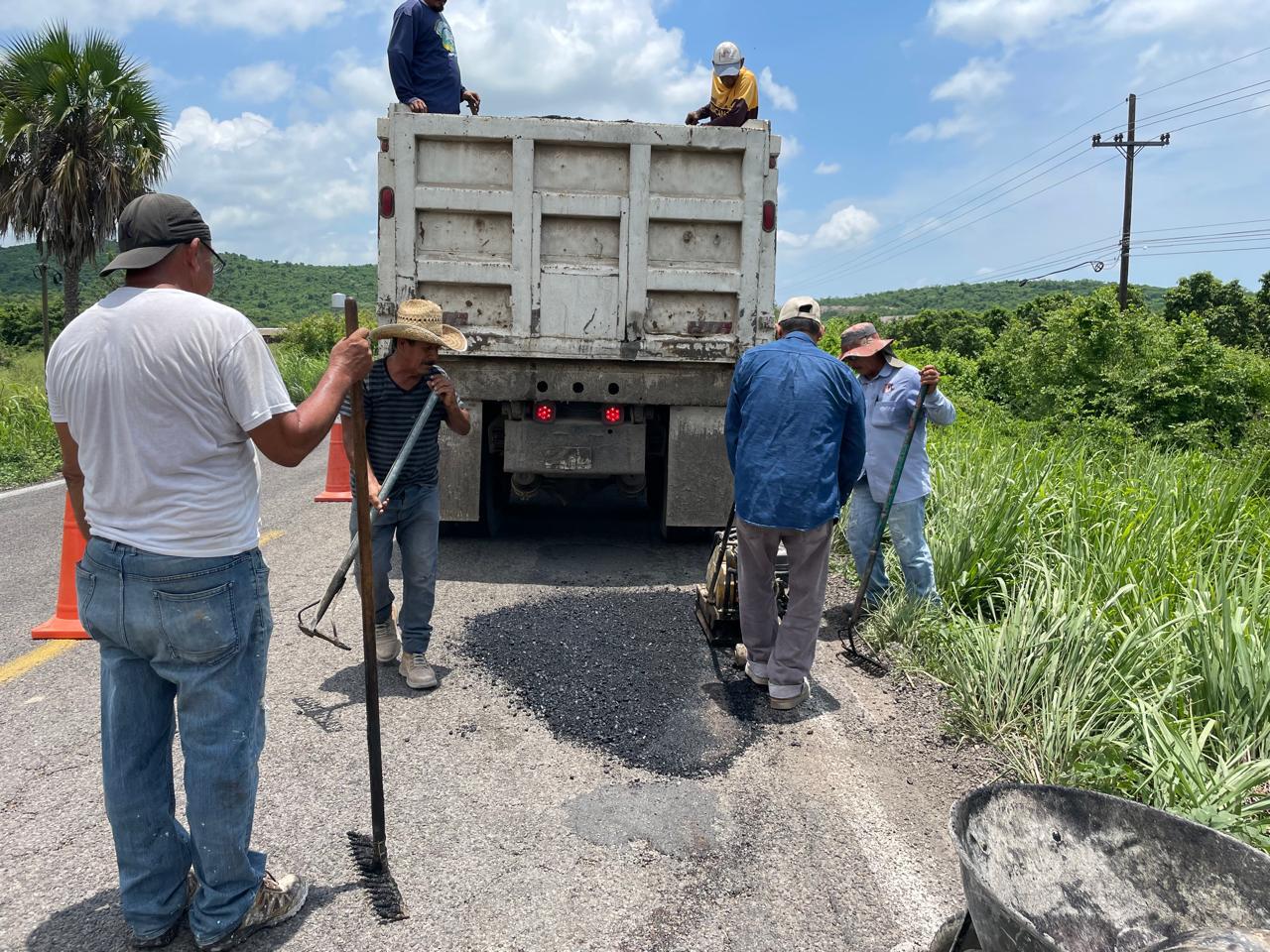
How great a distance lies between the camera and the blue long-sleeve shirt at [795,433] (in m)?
4.00

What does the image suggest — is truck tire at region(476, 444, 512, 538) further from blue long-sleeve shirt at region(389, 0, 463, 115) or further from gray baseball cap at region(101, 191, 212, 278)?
gray baseball cap at region(101, 191, 212, 278)

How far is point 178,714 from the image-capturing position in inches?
93.5

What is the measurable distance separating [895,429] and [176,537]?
12.5 feet

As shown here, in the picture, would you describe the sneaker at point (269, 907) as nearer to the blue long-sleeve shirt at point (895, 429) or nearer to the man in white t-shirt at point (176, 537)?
the man in white t-shirt at point (176, 537)

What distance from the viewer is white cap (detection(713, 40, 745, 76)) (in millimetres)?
6645

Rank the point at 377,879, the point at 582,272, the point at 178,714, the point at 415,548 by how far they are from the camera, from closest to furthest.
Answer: the point at 178,714 → the point at 377,879 → the point at 415,548 → the point at 582,272

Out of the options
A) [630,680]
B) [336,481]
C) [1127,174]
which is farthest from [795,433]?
[1127,174]

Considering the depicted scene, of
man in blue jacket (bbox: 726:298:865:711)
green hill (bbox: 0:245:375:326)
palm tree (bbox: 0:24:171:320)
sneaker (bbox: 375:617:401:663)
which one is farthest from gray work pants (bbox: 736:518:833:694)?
green hill (bbox: 0:245:375:326)

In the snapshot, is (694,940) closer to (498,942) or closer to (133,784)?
(498,942)

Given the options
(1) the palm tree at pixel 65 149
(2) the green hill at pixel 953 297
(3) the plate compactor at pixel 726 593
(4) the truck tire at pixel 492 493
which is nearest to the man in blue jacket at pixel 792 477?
(3) the plate compactor at pixel 726 593

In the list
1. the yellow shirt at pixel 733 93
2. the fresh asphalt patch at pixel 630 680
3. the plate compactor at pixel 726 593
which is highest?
the yellow shirt at pixel 733 93

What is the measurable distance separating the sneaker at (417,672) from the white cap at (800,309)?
2327mm

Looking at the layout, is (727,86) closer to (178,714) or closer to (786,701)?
(786,701)

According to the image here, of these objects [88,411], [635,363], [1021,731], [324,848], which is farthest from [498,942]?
[635,363]
